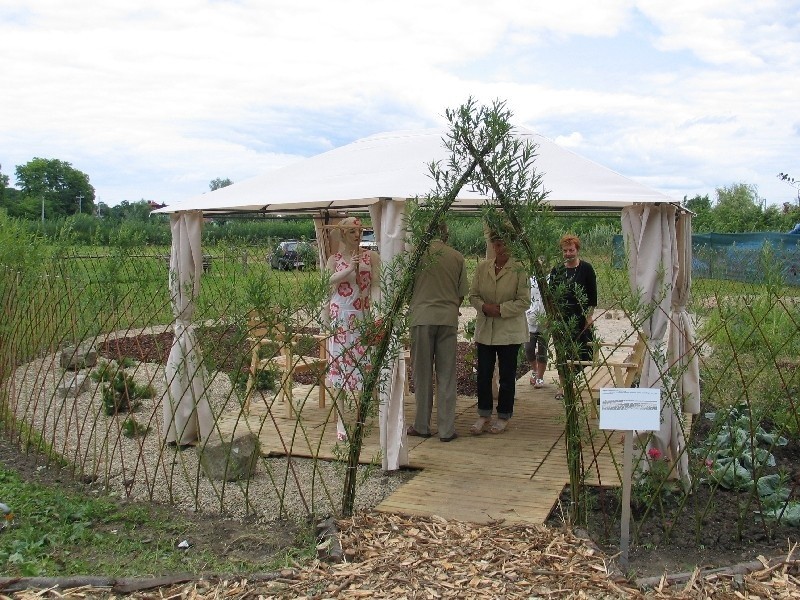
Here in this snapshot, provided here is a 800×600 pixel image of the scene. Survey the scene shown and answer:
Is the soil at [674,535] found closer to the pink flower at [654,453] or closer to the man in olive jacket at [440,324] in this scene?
the pink flower at [654,453]

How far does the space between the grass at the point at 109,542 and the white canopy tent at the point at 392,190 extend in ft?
4.02

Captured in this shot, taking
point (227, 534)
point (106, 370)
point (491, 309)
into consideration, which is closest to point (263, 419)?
point (227, 534)

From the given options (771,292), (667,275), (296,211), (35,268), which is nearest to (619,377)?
(667,275)

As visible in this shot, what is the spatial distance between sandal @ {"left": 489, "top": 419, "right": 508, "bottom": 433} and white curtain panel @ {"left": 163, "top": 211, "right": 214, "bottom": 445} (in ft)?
7.27

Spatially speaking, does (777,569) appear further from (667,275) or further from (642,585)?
(667,275)

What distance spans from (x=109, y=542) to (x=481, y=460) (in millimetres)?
2542

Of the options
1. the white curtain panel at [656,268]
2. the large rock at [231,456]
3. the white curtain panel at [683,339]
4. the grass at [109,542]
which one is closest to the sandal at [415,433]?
the large rock at [231,456]

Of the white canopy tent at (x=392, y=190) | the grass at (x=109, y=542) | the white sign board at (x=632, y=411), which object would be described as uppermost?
the white canopy tent at (x=392, y=190)

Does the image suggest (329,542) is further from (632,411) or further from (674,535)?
(674,535)

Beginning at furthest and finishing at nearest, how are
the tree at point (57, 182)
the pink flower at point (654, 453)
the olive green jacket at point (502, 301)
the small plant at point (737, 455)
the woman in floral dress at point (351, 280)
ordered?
the tree at point (57, 182)
the woman in floral dress at point (351, 280)
the olive green jacket at point (502, 301)
the pink flower at point (654, 453)
the small plant at point (737, 455)

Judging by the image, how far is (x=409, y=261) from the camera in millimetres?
4527

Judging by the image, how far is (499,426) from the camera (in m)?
6.39

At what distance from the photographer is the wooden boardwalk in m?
4.55

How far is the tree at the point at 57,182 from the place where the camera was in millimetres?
59625
